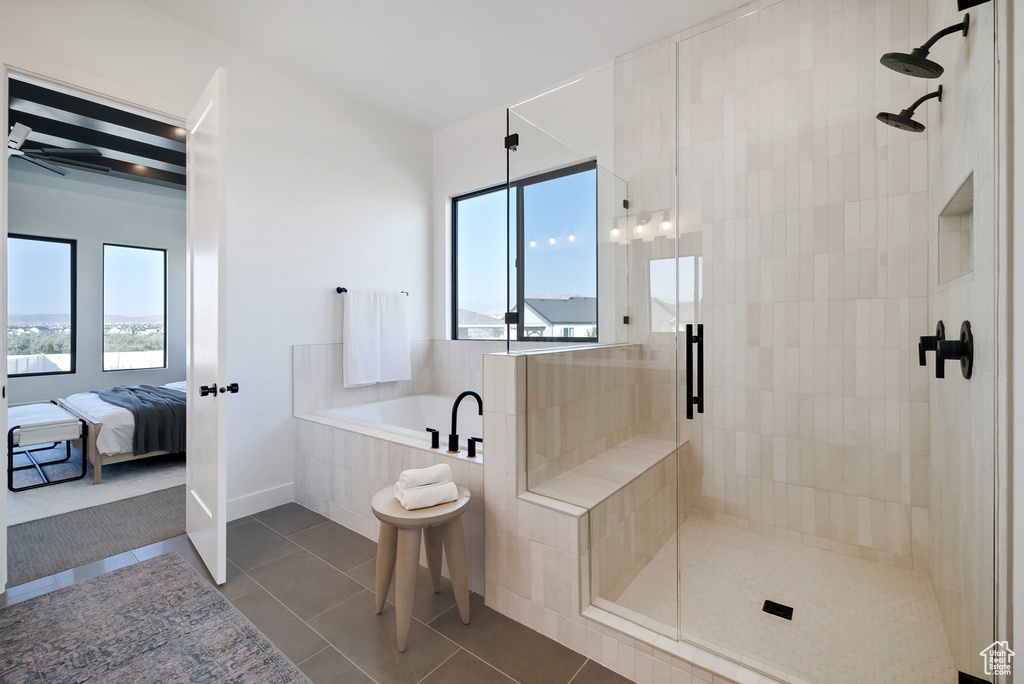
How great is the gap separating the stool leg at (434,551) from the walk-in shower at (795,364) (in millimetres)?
451

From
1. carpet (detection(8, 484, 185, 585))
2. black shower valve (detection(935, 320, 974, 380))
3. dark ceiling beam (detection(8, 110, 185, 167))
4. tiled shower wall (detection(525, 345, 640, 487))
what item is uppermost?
dark ceiling beam (detection(8, 110, 185, 167))

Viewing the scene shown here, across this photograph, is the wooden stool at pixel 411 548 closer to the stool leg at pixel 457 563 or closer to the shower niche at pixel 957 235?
the stool leg at pixel 457 563

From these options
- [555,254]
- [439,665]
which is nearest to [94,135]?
[555,254]

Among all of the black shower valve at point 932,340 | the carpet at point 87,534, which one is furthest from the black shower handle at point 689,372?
Result: the carpet at point 87,534

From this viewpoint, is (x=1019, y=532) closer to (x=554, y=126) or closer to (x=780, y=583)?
(x=780, y=583)

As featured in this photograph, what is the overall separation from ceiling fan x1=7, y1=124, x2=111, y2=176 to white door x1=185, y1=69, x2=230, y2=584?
7.05 ft

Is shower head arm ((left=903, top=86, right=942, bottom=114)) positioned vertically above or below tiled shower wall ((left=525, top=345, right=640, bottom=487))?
above

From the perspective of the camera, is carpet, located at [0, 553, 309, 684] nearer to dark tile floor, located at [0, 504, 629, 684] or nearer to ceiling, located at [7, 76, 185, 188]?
dark tile floor, located at [0, 504, 629, 684]

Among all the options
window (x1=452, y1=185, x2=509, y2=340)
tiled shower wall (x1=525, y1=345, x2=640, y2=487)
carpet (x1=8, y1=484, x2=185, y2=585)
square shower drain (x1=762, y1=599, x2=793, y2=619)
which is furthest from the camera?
window (x1=452, y1=185, x2=509, y2=340)

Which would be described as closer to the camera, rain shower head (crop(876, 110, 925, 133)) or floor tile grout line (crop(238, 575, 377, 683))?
rain shower head (crop(876, 110, 925, 133))

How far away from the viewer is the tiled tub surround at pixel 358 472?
1.98 metres

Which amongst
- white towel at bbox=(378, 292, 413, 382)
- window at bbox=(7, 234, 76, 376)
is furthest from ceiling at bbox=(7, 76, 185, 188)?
white towel at bbox=(378, 292, 413, 382)

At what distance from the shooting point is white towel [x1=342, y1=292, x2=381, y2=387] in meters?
3.26

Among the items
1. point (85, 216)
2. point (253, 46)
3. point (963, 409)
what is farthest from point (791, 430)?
point (85, 216)
